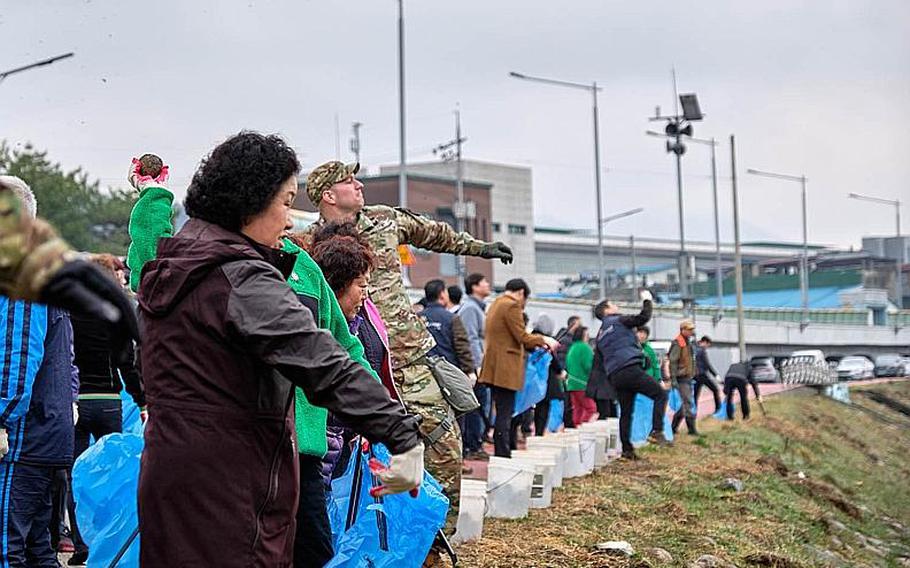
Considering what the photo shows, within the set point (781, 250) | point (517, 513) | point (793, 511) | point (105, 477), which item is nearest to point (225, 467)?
point (105, 477)

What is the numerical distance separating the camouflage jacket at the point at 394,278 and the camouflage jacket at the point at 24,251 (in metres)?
3.93

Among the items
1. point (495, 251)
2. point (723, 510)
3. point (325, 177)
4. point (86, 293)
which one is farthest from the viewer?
point (723, 510)

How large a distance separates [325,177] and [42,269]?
403 cm

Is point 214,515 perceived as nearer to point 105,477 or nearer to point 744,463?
point 105,477

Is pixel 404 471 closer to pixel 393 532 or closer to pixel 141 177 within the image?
pixel 393 532

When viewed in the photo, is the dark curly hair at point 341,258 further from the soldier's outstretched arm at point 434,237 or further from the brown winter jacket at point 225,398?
the brown winter jacket at point 225,398

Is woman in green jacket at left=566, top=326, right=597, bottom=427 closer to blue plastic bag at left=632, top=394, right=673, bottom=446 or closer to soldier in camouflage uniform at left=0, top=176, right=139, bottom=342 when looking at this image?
blue plastic bag at left=632, top=394, right=673, bottom=446

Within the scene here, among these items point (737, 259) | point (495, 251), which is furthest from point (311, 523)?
point (737, 259)

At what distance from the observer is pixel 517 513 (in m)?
9.54

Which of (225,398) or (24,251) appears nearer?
(24,251)

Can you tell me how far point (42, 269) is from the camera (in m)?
2.66

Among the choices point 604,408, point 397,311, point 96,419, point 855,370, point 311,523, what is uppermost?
point 397,311

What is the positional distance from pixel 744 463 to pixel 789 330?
187 ft

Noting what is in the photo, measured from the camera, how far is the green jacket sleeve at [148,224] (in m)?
5.38
